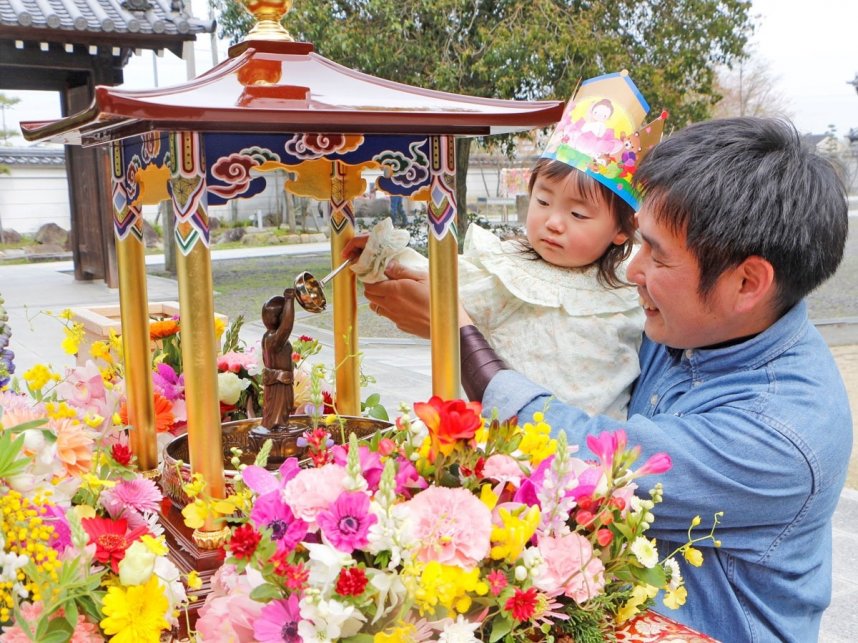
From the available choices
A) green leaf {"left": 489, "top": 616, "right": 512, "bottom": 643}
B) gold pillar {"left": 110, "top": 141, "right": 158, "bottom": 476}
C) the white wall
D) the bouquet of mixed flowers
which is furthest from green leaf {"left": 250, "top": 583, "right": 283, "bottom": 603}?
the white wall

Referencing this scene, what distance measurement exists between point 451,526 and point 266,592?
246 millimetres

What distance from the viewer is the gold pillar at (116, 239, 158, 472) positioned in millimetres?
1898

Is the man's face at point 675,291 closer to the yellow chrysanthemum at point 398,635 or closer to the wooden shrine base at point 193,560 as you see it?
the yellow chrysanthemum at point 398,635

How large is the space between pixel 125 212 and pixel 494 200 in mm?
34479

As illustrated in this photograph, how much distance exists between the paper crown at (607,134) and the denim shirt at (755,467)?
0.57 m

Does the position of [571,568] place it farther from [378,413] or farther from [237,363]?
[237,363]

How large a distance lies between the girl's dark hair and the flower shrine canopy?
30 centimetres

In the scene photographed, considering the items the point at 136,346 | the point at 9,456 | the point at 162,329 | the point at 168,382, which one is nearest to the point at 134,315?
the point at 136,346

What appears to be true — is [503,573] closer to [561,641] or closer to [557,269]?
[561,641]

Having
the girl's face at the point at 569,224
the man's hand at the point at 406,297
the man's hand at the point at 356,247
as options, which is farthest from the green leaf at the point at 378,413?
the girl's face at the point at 569,224

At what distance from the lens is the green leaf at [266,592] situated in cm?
106

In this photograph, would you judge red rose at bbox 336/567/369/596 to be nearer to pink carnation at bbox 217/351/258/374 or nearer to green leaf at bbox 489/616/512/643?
green leaf at bbox 489/616/512/643

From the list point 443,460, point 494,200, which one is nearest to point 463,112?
point 443,460

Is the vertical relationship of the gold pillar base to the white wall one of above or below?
above
